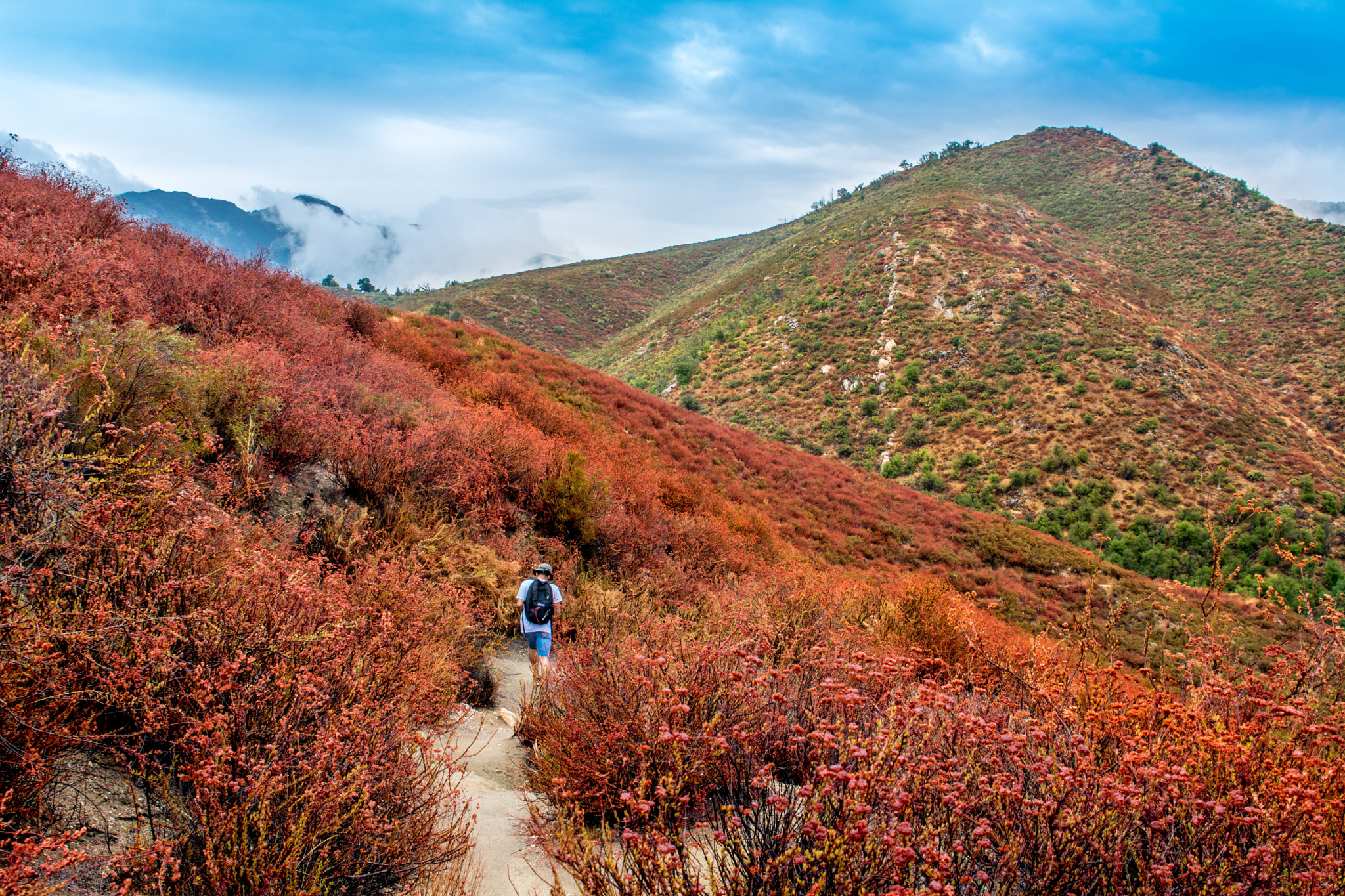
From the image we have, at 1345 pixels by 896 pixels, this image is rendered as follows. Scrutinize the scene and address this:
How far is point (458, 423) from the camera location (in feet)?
24.7

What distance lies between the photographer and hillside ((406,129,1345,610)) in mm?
22938

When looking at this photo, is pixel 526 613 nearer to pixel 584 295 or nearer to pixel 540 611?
pixel 540 611

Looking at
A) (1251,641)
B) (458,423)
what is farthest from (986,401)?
(458,423)

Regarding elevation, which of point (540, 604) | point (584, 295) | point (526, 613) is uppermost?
point (584, 295)

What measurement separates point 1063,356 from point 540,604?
3346 centimetres

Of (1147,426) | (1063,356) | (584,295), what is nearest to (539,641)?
(1147,426)

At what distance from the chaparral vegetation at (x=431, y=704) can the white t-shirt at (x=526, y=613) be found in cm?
37

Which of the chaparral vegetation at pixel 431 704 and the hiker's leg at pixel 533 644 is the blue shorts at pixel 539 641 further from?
the chaparral vegetation at pixel 431 704

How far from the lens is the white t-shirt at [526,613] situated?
5363 mm

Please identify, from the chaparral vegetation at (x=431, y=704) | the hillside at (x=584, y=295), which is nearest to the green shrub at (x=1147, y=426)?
the chaparral vegetation at (x=431, y=704)

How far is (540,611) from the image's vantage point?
213 inches

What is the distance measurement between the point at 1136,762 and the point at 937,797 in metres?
0.87

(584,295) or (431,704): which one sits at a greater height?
(584,295)

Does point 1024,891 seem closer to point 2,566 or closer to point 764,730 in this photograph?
point 764,730
